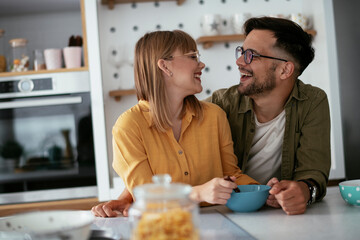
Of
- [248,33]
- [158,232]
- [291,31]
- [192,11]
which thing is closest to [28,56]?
[192,11]

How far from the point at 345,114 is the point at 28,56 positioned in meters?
2.14

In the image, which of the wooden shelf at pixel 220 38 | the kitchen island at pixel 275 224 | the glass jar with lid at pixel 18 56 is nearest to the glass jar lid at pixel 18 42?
the glass jar with lid at pixel 18 56

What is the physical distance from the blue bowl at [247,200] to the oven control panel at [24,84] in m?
1.79

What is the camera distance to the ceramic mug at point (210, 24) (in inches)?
124

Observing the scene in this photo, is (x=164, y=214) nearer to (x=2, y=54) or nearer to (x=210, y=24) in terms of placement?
(x=2, y=54)

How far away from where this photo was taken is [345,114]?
3.07 meters

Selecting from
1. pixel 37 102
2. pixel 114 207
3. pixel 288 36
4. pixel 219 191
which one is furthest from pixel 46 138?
pixel 219 191

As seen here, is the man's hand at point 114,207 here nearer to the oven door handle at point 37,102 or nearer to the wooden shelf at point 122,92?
the oven door handle at point 37,102

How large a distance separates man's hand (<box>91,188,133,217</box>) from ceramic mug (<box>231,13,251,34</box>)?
6.43ft

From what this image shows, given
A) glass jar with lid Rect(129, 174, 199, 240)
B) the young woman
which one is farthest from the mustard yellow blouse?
glass jar with lid Rect(129, 174, 199, 240)

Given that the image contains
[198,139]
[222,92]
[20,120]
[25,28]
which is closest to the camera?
[198,139]

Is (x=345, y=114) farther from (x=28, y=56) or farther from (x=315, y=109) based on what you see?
(x=28, y=56)

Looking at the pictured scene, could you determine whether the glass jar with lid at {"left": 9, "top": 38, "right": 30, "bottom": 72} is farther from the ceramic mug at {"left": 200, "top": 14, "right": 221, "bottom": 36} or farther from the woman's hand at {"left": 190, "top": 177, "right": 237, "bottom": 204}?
the woman's hand at {"left": 190, "top": 177, "right": 237, "bottom": 204}

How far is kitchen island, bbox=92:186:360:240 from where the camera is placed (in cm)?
96
